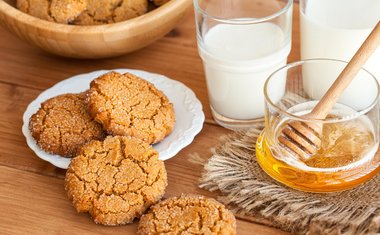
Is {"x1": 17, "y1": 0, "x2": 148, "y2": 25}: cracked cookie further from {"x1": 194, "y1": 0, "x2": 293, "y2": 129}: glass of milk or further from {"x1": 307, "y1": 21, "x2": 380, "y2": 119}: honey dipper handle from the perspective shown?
{"x1": 307, "y1": 21, "x2": 380, "y2": 119}: honey dipper handle

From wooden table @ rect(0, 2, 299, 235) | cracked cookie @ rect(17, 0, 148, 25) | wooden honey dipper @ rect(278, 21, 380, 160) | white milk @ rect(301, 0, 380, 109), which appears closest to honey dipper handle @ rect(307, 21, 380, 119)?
wooden honey dipper @ rect(278, 21, 380, 160)

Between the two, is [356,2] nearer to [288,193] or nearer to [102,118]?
[288,193]

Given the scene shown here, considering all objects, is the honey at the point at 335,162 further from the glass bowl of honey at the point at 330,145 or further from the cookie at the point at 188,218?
the cookie at the point at 188,218

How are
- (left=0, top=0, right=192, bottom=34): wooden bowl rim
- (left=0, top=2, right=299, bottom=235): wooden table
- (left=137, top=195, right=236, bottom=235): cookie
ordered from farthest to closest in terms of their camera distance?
(left=0, top=0, right=192, bottom=34): wooden bowl rim, (left=0, top=2, right=299, bottom=235): wooden table, (left=137, top=195, right=236, bottom=235): cookie

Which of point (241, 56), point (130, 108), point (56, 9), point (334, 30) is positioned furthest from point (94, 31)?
point (334, 30)

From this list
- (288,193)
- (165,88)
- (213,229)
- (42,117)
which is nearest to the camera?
(213,229)

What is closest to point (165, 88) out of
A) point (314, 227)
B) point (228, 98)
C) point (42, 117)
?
point (228, 98)
